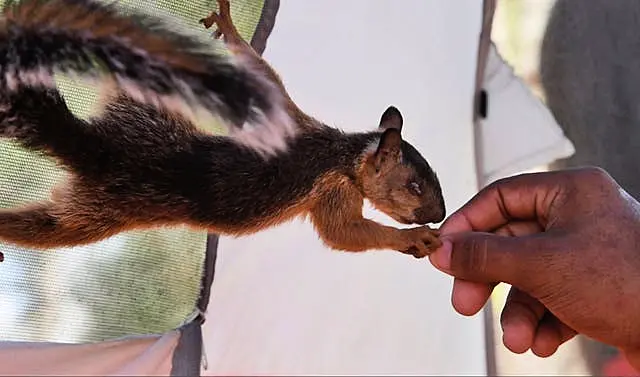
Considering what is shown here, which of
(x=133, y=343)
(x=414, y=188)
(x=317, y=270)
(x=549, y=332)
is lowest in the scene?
(x=133, y=343)

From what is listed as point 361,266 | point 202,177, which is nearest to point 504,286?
point 361,266

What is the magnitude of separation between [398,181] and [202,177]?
0.53 feet

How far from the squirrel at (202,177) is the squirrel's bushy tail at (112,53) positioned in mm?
24

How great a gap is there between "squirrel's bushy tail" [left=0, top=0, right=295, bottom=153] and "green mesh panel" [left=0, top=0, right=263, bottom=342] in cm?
40

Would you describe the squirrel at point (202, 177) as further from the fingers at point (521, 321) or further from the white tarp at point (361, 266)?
the white tarp at point (361, 266)

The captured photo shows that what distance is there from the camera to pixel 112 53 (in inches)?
20.8

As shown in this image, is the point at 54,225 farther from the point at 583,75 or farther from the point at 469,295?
the point at 583,75

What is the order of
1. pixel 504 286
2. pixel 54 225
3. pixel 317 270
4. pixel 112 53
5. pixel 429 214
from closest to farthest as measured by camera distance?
pixel 112 53 < pixel 54 225 < pixel 429 214 < pixel 504 286 < pixel 317 270

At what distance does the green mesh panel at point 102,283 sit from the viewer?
3.35ft

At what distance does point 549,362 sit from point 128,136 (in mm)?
863

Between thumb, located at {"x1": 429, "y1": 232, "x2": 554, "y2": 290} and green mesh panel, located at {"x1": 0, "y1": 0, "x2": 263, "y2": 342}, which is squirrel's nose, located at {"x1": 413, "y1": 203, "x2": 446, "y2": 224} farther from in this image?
green mesh panel, located at {"x1": 0, "y1": 0, "x2": 263, "y2": 342}

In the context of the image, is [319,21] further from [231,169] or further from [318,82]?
[231,169]

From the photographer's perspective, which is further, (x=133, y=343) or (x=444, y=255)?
(x=133, y=343)

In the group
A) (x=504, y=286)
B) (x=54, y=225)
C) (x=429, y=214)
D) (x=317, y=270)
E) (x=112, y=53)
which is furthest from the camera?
(x=317, y=270)
